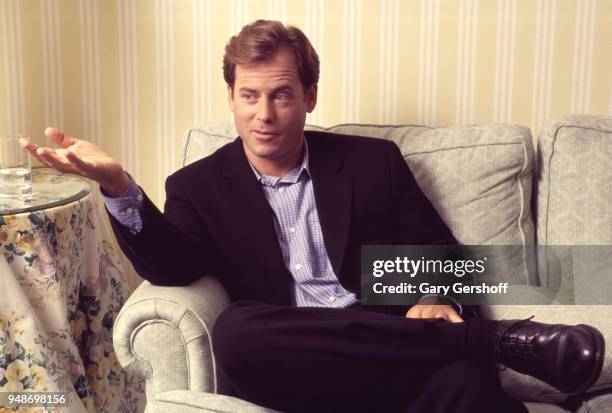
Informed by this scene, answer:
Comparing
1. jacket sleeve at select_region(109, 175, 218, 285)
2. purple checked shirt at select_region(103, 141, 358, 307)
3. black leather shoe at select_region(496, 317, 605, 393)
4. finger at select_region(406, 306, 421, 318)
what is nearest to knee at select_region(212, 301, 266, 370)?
jacket sleeve at select_region(109, 175, 218, 285)

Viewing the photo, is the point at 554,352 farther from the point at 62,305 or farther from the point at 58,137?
the point at 62,305

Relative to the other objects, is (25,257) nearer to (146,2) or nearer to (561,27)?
(146,2)

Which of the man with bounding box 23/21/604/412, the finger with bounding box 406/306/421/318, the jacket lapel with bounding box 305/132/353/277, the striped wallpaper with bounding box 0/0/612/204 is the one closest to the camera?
the man with bounding box 23/21/604/412

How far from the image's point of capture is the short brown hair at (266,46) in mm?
1996

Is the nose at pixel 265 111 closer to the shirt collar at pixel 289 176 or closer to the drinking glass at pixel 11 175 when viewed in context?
the shirt collar at pixel 289 176

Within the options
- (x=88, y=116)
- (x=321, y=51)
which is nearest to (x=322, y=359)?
(x=321, y=51)

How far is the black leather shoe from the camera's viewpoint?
164cm

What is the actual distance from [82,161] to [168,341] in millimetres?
417

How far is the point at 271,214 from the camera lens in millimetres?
2025

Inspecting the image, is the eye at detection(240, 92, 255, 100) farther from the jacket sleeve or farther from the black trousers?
the black trousers

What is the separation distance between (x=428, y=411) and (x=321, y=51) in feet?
4.23

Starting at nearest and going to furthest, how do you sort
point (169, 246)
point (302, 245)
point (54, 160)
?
point (54, 160) → point (169, 246) → point (302, 245)

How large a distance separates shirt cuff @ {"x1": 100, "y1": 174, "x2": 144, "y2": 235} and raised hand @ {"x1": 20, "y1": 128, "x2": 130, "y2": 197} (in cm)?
1

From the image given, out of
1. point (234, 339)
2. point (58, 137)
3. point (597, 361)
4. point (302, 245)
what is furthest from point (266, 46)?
point (597, 361)
